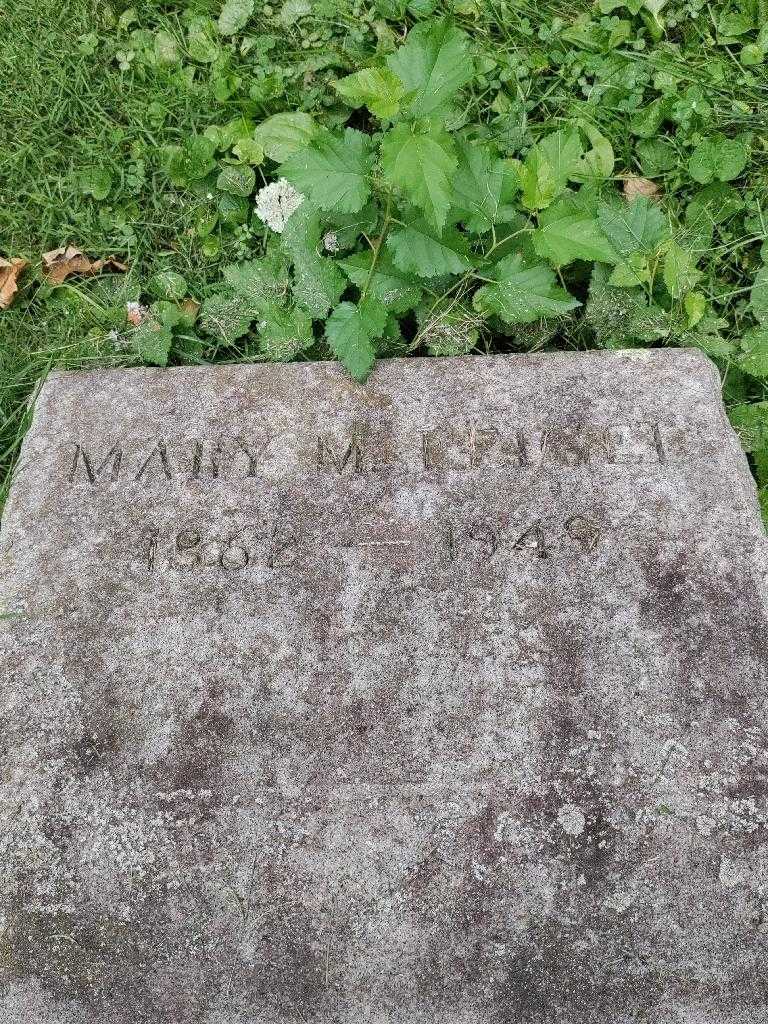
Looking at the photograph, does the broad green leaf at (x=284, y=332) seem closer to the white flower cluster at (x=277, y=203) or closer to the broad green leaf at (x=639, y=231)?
the white flower cluster at (x=277, y=203)

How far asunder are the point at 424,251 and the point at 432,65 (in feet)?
1.44

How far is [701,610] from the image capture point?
174cm

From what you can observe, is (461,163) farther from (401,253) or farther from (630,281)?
(630,281)

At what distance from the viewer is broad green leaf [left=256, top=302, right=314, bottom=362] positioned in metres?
2.23

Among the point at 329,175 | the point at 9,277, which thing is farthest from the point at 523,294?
the point at 9,277

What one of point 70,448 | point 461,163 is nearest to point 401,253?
point 461,163

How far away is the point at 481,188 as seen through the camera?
84.9 inches

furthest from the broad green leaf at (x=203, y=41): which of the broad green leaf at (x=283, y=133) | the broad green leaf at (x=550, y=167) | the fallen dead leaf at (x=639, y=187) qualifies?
the fallen dead leaf at (x=639, y=187)

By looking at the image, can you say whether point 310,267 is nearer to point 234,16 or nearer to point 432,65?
point 432,65

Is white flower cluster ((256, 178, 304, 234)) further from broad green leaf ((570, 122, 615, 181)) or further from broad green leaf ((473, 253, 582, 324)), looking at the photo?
broad green leaf ((570, 122, 615, 181))

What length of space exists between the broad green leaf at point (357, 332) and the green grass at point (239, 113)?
1.48 ft

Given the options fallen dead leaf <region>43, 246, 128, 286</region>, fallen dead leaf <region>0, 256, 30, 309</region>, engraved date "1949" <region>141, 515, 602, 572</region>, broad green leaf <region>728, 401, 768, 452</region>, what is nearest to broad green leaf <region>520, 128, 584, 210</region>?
broad green leaf <region>728, 401, 768, 452</region>

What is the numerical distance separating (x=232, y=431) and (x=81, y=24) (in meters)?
1.78

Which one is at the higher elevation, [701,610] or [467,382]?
[467,382]
